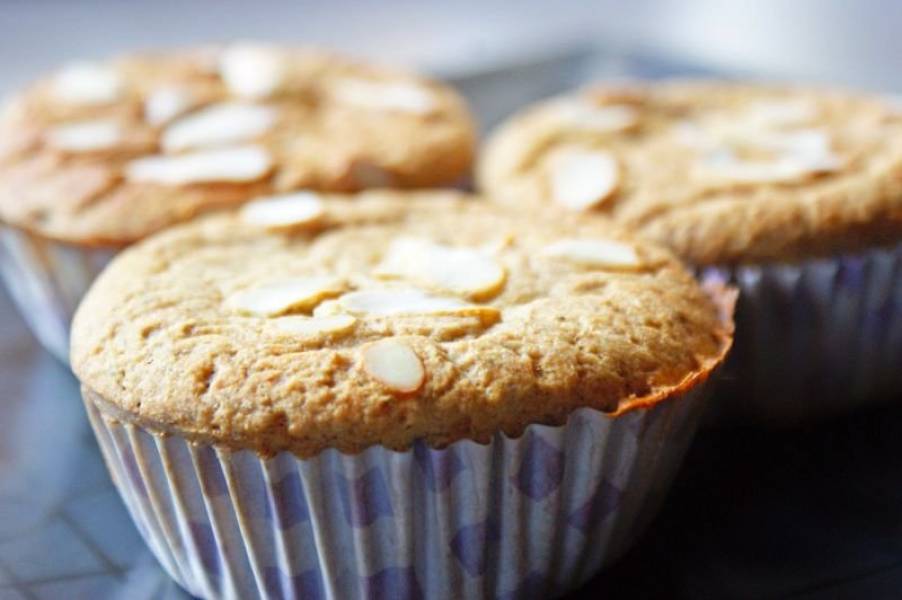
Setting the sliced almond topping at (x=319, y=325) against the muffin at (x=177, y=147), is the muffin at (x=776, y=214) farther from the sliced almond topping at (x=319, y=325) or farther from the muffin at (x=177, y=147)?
the sliced almond topping at (x=319, y=325)

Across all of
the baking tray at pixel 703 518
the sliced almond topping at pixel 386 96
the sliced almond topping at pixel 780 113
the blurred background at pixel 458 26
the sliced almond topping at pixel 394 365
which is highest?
the sliced almond topping at pixel 394 365

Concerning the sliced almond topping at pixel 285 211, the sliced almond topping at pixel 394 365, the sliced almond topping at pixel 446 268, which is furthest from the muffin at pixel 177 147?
the sliced almond topping at pixel 394 365

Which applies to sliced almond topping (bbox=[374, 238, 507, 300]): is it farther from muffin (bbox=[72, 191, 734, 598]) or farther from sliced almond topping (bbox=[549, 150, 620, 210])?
sliced almond topping (bbox=[549, 150, 620, 210])

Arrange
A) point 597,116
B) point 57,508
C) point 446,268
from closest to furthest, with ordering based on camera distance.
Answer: point 446,268 → point 57,508 → point 597,116

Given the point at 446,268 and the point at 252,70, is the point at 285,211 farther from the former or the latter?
the point at 252,70

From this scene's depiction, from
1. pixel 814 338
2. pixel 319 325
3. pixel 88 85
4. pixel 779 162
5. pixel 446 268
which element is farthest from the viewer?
pixel 88 85

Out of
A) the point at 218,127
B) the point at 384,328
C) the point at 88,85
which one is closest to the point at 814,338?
the point at 384,328
